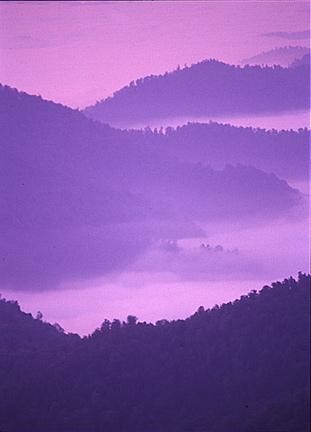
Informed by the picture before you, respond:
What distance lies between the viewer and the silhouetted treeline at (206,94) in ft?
327

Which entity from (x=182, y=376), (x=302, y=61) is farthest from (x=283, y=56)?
(x=182, y=376)

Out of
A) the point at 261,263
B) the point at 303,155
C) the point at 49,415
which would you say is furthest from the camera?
the point at 303,155

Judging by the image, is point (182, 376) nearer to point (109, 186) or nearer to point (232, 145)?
point (109, 186)

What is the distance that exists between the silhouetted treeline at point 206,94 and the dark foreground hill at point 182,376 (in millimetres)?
69686

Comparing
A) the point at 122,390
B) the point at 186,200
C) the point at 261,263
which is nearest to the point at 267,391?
the point at 122,390

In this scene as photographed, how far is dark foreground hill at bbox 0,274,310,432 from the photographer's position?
72.4 feet

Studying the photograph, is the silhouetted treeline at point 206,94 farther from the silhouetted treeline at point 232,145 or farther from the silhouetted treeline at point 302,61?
the silhouetted treeline at point 302,61

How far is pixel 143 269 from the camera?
286 ft

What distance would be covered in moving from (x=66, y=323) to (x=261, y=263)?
31442 millimetres

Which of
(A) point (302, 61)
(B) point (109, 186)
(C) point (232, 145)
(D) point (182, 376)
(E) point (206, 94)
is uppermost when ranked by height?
(E) point (206, 94)

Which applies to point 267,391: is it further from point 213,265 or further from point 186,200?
point 186,200

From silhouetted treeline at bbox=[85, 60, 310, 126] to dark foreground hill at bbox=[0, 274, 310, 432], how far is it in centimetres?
6969

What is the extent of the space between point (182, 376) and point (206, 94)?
294ft

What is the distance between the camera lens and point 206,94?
112 m
